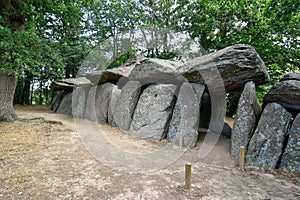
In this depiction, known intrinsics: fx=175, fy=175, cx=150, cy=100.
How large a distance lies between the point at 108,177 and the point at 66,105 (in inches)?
319

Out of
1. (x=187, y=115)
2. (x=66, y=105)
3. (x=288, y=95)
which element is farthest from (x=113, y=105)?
(x=288, y=95)

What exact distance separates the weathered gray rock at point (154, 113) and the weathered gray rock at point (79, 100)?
3.58 m

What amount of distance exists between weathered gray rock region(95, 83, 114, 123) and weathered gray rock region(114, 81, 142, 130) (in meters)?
0.76

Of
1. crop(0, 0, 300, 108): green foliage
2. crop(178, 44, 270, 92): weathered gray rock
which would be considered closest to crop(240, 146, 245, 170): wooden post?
crop(178, 44, 270, 92): weathered gray rock

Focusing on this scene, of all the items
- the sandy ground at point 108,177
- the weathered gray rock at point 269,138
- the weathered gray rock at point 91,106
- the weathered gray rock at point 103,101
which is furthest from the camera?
the weathered gray rock at point 91,106

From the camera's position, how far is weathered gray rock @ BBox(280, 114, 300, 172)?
11.9 ft

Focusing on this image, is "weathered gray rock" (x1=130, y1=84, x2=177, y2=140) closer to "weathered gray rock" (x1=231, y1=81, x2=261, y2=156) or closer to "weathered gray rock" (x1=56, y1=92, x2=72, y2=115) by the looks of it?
"weathered gray rock" (x1=231, y1=81, x2=261, y2=156)

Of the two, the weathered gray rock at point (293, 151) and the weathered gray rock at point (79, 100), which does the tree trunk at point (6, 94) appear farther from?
the weathered gray rock at point (293, 151)

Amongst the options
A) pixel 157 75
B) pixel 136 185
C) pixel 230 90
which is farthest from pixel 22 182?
pixel 230 90

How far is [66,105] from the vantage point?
996 centimetres

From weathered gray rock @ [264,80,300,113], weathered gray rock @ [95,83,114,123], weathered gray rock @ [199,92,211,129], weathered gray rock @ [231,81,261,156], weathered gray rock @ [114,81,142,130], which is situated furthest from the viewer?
weathered gray rock @ [95,83,114,123]

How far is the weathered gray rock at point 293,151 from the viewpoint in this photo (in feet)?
11.9

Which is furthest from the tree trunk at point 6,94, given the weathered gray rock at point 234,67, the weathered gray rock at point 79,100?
the weathered gray rock at point 234,67

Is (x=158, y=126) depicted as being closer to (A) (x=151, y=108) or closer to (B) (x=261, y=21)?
(A) (x=151, y=108)
